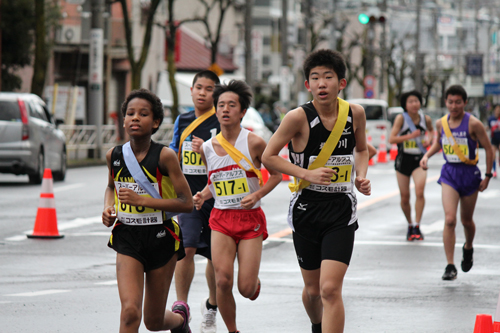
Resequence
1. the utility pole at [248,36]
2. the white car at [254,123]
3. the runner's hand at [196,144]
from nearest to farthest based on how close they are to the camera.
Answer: the runner's hand at [196,144]
the white car at [254,123]
the utility pole at [248,36]

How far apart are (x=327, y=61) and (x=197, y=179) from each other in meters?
1.98

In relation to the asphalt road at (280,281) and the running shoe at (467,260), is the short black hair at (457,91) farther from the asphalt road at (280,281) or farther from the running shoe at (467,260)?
the asphalt road at (280,281)

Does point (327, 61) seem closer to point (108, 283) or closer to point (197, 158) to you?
point (197, 158)

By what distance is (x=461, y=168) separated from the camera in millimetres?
9203

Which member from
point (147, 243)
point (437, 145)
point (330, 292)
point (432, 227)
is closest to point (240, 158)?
point (147, 243)

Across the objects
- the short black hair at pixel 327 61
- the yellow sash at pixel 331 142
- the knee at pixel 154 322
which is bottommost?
the knee at pixel 154 322

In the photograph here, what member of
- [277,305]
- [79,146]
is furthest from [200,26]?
[277,305]

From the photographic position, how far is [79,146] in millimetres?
28422

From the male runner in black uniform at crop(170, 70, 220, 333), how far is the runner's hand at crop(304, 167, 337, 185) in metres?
1.61

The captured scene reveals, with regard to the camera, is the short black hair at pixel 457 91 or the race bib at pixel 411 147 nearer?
the short black hair at pixel 457 91

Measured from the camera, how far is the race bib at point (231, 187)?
247 inches

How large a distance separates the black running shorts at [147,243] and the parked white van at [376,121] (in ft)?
95.4

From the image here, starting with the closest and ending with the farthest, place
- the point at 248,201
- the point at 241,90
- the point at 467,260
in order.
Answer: the point at 248,201 < the point at 241,90 < the point at 467,260

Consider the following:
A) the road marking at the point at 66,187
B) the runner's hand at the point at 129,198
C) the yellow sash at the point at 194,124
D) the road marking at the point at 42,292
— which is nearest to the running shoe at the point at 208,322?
the yellow sash at the point at 194,124
